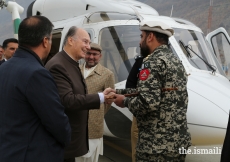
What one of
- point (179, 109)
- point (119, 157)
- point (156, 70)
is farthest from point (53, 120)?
point (119, 157)

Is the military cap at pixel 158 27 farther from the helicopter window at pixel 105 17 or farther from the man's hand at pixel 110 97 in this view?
the helicopter window at pixel 105 17

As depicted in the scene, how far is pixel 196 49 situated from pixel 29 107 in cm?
341

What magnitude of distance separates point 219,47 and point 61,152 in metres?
4.51

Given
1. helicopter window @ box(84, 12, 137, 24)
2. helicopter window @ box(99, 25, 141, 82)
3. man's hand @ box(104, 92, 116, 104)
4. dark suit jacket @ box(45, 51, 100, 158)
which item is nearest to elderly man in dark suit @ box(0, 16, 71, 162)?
dark suit jacket @ box(45, 51, 100, 158)

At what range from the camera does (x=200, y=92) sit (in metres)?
3.84

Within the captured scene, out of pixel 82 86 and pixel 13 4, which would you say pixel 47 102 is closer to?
pixel 82 86

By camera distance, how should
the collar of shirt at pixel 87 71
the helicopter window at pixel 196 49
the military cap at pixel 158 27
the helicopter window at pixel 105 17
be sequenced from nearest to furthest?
the military cap at pixel 158 27 < the collar of shirt at pixel 87 71 < the helicopter window at pixel 196 49 < the helicopter window at pixel 105 17

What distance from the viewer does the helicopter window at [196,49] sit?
4582 mm

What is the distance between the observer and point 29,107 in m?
2.02

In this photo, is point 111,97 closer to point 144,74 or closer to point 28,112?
point 144,74

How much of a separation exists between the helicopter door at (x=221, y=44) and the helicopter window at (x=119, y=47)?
182 cm

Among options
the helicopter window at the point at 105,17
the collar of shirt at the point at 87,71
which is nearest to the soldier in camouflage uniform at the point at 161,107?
the collar of shirt at the point at 87,71

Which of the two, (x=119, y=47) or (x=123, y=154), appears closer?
(x=119, y=47)

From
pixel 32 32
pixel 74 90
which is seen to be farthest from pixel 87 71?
pixel 32 32
